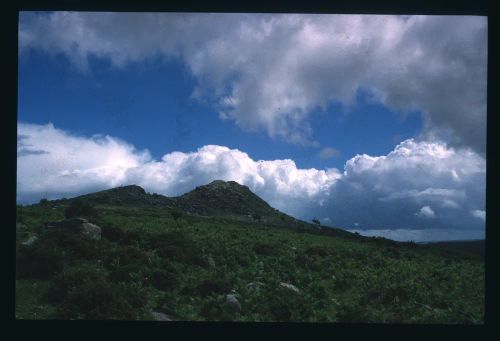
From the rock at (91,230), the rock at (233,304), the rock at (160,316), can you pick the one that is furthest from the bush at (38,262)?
the rock at (233,304)

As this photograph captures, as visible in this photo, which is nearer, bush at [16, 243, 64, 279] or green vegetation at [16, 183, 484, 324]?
green vegetation at [16, 183, 484, 324]

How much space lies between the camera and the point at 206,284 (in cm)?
1259

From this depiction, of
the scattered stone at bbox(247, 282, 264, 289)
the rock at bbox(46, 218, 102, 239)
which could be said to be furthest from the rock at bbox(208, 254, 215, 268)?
the rock at bbox(46, 218, 102, 239)

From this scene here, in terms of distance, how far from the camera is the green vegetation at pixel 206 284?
34.6 feet

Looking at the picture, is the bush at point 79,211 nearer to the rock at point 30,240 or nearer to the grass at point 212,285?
the grass at point 212,285

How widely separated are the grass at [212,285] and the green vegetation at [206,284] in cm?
3

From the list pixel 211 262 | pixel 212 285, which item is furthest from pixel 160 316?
pixel 211 262

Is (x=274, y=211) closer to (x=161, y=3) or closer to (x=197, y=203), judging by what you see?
(x=197, y=203)

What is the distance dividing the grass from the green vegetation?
0.03 m

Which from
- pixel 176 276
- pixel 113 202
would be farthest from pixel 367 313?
pixel 113 202

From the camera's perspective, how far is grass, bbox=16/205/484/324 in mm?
10531

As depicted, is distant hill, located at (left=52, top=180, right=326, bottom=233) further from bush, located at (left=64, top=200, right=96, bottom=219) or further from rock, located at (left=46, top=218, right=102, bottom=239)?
rock, located at (left=46, top=218, right=102, bottom=239)

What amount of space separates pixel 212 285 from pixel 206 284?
0.66 ft
